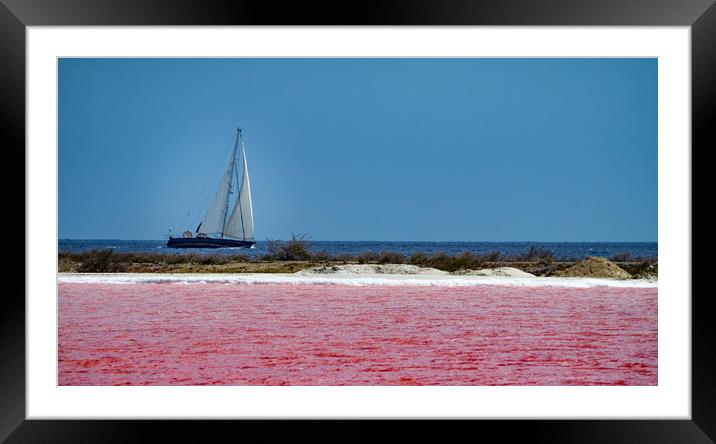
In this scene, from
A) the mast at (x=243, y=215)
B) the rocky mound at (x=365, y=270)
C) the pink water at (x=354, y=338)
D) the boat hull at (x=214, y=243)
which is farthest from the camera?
the boat hull at (x=214, y=243)

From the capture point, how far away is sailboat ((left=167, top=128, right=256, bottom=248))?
1620cm

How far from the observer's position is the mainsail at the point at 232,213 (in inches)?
638

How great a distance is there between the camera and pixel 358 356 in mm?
4094

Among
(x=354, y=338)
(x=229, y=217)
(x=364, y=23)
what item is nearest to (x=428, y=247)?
(x=229, y=217)

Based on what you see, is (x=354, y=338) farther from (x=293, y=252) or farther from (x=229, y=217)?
(x=229, y=217)

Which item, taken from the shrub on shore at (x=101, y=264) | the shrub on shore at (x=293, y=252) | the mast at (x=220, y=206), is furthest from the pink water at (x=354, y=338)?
the mast at (x=220, y=206)

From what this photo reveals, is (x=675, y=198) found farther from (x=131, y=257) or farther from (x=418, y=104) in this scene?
(x=418, y=104)

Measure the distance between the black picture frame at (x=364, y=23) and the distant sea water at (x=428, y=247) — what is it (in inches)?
699

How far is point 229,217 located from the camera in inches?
664

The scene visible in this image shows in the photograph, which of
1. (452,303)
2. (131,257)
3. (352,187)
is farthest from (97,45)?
(352,187)

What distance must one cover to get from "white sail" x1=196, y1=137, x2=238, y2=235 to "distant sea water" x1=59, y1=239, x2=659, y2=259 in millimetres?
2925

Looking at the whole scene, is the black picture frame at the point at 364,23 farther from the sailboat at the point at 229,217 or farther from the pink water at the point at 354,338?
the sailboat at the point at 229,217

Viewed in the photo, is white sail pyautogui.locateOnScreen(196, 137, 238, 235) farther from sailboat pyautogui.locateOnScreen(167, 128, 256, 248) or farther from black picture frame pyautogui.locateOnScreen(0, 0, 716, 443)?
black picture frame pyautogui.locateOnScreen(0, 0, 716, 443)

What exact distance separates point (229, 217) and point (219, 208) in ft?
1.23
